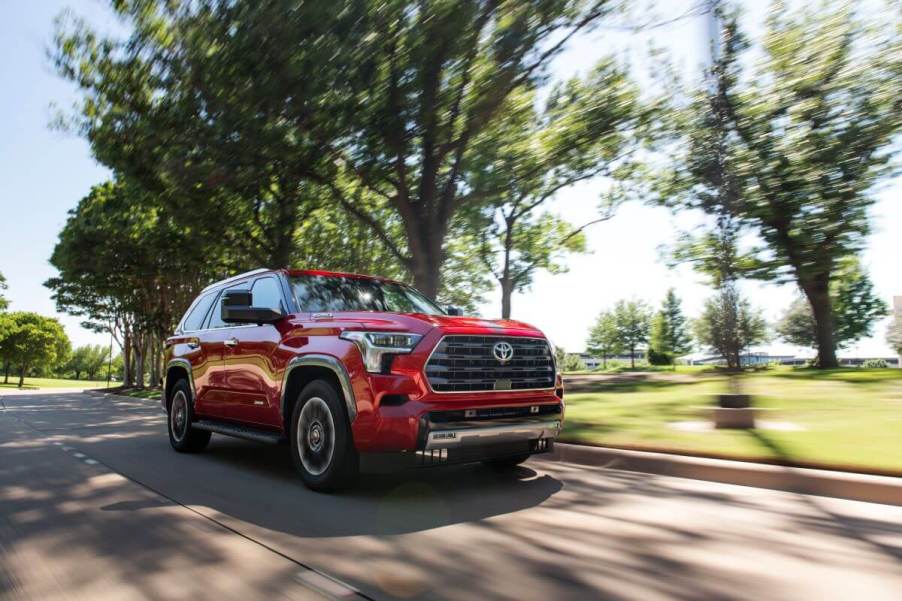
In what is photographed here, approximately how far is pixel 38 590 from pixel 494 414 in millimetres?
3316

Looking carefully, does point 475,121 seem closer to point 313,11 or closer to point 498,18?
point 498,18

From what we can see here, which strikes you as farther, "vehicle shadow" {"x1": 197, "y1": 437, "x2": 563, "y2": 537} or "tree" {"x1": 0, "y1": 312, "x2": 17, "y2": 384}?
"tree" {"x1": 0, "y1": 312, "x2": 17, "y2": 384}

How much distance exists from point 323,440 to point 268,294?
2016mm

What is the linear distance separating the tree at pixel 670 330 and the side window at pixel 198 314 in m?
75.3

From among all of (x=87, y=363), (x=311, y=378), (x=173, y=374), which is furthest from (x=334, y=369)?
(x=87, y=363)

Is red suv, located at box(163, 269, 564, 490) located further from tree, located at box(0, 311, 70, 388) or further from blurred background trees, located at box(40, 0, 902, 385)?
tree, located at box(0, 311, 70, 388)

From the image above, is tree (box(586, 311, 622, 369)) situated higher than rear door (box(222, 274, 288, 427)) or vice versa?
tree (box(586, 311, 622, 369))

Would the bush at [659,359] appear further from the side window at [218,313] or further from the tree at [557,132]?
the side window at [218,313]

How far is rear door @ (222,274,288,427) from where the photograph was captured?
6570mm

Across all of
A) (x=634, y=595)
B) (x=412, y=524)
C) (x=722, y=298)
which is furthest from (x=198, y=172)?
(x=634, y=595)

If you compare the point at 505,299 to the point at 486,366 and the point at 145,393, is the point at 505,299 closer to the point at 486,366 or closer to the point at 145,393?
the point at 145,393

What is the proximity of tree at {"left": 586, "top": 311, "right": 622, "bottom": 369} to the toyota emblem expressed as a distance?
80.5m

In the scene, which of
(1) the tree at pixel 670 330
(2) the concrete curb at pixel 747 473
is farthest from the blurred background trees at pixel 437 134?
(1) the tree at pixel 670 330

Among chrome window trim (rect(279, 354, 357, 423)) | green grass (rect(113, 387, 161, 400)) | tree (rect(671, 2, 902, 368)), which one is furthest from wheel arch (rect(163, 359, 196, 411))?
green grass (rect(113, 387, 161, 400))
